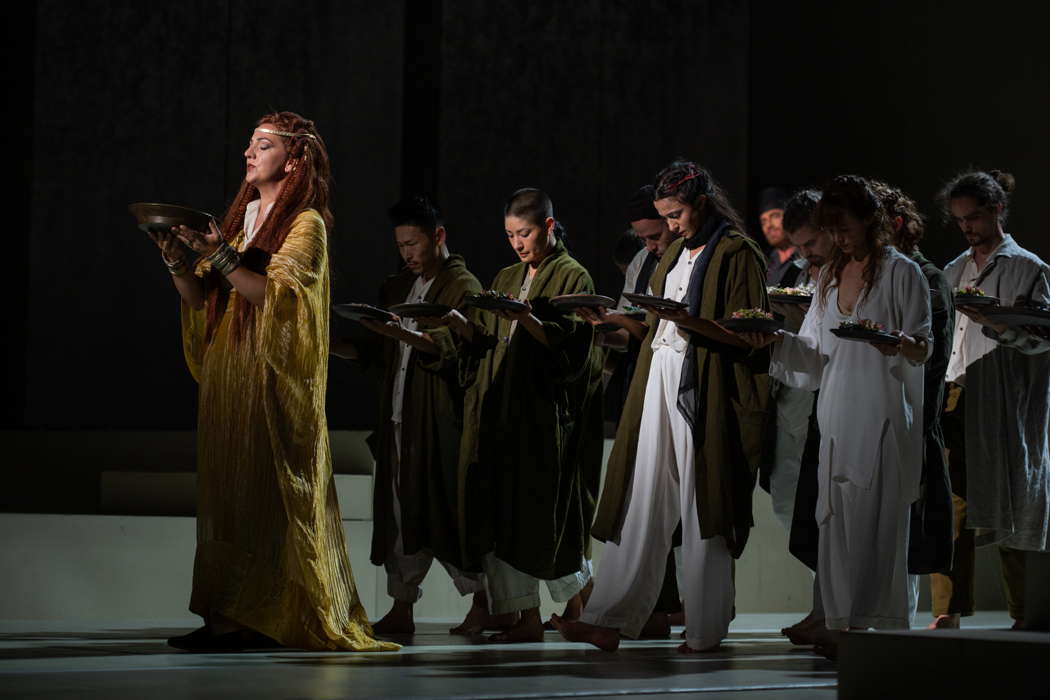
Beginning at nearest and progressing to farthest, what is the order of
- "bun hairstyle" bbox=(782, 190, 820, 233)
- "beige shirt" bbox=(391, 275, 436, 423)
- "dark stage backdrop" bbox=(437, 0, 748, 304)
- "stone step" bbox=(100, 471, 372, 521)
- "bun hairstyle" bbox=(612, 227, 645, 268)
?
"beige shirt" bbox=(391, 275, 436, 423)
"bun hairstyle" bbox=(782, 190, 820, 233)
"stone step" bbox=(100, 471, 372, 521)
"bun hairstyle" bbox=(612, 227, 645, 268)
"dark stage backdrop" bbox=(437, 0, 748, 304)

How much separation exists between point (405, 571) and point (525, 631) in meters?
0.59

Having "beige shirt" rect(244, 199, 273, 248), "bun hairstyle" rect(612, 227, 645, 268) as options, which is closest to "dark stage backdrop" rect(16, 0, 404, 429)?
"bun hairstyle" rect(612, 227, 645, 268)

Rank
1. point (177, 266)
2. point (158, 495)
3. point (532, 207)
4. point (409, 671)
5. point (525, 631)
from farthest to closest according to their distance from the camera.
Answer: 1. point (158, 495)
2. point (532, 207)
3. point (525, 631)
4. point (177, 266)
5. point (409, 671)

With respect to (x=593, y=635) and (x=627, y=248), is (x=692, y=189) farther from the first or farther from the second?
(x=627, y=248)

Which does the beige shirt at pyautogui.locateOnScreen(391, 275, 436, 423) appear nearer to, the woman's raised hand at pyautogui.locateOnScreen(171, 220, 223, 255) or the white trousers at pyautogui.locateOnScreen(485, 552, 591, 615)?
the white trousers at pyautogui.locateOnScreen(485, 552, 591, 615)

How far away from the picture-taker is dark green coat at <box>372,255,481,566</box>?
17.9 ft

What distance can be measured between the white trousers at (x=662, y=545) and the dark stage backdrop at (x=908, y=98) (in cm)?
349

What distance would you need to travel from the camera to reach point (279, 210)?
4.69m

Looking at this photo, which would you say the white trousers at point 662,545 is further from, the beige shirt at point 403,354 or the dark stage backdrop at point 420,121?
the dark stage backdrop at point 420,121

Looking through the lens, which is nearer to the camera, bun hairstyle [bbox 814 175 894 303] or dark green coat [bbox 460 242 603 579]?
bun hairstyle [bbox 814 175 894 303]

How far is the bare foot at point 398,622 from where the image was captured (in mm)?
5457

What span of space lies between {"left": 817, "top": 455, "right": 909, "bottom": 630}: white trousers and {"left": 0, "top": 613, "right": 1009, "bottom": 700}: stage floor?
0.20 m

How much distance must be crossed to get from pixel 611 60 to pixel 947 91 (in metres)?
1.77

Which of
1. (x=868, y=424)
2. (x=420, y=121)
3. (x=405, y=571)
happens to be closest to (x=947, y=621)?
(x=868, y=424)
